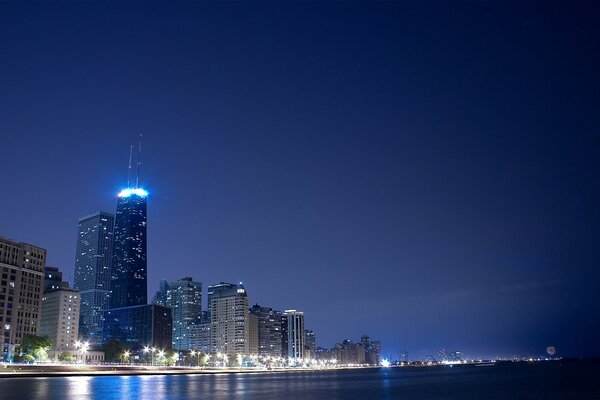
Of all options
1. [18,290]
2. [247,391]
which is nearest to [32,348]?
[18,290]

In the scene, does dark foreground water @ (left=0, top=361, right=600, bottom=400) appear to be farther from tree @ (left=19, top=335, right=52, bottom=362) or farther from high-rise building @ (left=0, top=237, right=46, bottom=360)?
high-rise building @ (left=0, top=237, right=46, bottom=360)

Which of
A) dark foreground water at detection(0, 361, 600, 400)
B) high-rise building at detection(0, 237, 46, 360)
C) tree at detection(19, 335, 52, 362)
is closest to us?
dark foreground water at detection(0, 361, 600, 400)

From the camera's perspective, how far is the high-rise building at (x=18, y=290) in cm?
18175

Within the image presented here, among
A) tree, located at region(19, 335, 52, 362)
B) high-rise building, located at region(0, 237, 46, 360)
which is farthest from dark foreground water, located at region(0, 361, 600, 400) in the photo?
high-rise building, located at region(0, 237, 46, 360)

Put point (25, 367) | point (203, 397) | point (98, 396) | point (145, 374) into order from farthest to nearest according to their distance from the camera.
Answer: point (145, 374)
point (25, 367)
point (203, 397)
point (98, 396)

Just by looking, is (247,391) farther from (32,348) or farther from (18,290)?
(18,290)

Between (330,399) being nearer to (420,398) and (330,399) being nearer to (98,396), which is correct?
(420,398)

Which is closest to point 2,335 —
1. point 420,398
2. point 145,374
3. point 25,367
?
point 145,374

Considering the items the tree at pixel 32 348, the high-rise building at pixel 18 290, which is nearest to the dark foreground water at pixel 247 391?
the tree at pixel 32 348

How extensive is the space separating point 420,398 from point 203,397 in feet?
103

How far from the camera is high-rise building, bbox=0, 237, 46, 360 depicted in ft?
596

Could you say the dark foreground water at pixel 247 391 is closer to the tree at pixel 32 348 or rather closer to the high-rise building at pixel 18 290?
the tree at pixel 32 348

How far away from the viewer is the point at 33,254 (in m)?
197

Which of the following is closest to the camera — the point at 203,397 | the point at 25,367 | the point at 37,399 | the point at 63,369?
the point at 37,399
